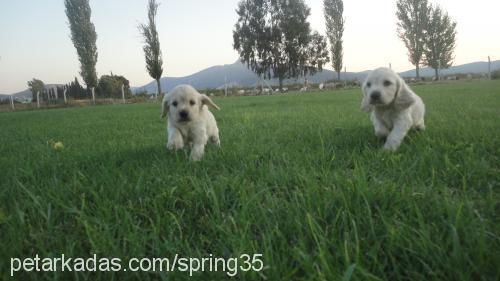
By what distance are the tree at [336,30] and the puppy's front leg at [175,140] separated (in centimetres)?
4999

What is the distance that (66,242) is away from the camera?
4.82ft

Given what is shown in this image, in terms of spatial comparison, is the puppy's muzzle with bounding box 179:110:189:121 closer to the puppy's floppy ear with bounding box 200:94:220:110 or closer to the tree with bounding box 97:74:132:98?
the puppy's floppy ear with bounding box 200:94:220:110

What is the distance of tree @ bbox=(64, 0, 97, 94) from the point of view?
41.1 meters

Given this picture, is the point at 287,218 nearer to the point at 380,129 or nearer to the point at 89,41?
the point at 380,129

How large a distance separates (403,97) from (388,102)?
0.18 meters

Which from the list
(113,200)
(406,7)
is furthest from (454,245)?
(406,7)

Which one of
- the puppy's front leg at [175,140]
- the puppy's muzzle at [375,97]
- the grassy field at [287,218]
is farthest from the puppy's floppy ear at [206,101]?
the puppy's muzzle at [375,97]

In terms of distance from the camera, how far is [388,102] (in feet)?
11.9

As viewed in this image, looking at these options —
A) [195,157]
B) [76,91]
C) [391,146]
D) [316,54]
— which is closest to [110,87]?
[76,91]

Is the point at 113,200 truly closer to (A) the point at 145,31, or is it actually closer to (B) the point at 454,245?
(B) the point at 454,245

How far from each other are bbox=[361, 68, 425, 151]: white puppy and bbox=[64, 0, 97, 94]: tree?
4271cm

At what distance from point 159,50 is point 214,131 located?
3853 centimetres

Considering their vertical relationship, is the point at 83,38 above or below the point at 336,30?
below

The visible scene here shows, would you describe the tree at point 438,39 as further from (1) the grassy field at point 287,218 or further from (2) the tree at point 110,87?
(1) the grassy field at point 287,218
